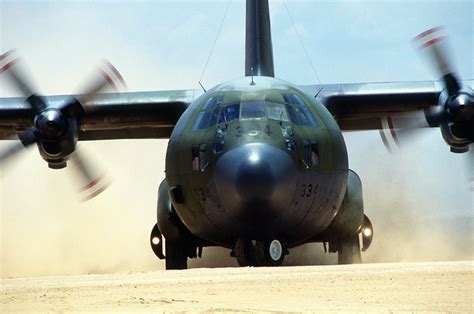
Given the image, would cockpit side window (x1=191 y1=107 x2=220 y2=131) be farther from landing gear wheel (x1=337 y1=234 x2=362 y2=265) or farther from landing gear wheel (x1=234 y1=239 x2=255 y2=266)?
landing gear wheel (x1=337 y1=234 x2=362 y2=265)

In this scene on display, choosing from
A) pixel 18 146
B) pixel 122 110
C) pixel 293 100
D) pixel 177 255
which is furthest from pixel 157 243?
pixel 293 100

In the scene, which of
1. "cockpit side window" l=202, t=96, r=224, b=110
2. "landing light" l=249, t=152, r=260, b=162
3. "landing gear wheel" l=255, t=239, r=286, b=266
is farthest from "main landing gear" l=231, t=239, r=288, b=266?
"cockpit side window" l=202, t=96, r=224, b=110

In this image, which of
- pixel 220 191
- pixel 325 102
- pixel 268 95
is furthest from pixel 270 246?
pixel 325 102

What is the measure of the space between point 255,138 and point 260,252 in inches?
66.6

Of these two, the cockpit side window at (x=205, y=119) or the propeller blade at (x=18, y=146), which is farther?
the propeller blade at (x=18, y=146)

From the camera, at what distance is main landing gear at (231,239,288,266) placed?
12.2m

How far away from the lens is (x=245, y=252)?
12.3m

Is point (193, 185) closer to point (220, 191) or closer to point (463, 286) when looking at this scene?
point (220, 191)

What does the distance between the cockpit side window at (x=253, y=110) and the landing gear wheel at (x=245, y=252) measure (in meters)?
1.91

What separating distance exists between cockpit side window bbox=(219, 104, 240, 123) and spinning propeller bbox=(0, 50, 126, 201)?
3943 millimetres

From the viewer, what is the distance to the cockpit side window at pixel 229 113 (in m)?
12.8

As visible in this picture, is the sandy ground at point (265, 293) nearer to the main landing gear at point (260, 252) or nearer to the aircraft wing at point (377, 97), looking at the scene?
the main landing gear at point (260, 252)

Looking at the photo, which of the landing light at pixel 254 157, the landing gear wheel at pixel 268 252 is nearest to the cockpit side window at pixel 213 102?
the landing light at pixel 254 157

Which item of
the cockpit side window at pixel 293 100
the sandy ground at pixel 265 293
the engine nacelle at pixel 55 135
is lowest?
the sandy ground at pixel 265 293
